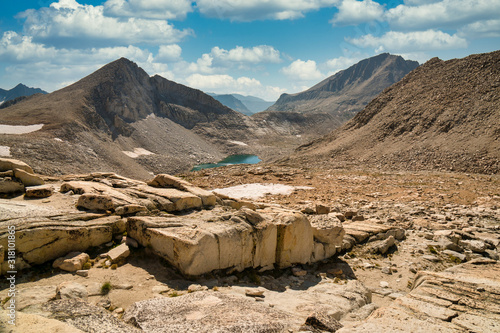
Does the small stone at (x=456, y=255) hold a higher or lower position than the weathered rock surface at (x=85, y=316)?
lower

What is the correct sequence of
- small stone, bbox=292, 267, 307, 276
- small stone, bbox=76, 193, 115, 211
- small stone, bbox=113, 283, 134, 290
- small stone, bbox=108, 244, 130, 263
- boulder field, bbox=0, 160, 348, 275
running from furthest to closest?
small stone, bbox=76, 193, 115, 211
small stone, bbox=292, 267, 307, 276
small stone, bbox=108, 244, 130, 263
boulder field, bbox=0, 160, 348, 275
small stone, bbox=113, 283, 134, 290

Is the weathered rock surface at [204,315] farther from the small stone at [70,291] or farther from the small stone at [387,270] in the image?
the small stone at [387,270]

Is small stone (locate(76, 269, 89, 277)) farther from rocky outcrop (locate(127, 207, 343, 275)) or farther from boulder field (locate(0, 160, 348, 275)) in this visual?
rocky outcrop (locate(127, 207, 343, 275))

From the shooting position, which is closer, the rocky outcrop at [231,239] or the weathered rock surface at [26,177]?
the rocky outcrop at [231,239]

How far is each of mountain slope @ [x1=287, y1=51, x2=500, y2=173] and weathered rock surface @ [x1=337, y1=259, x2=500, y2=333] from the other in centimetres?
3130

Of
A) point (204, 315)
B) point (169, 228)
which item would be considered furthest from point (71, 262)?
point (204, 315)

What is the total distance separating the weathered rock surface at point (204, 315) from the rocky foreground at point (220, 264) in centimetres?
3

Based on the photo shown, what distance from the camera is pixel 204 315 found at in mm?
7133

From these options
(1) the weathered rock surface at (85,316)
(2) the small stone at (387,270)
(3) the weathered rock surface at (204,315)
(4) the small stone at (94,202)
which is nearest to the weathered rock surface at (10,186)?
(4) the small stone at (94,202)

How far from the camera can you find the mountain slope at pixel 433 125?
37.8m

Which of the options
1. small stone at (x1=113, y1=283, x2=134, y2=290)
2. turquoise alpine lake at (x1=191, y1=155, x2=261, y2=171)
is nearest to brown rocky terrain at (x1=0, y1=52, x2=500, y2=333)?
small stone at (x1=113, y1=283, x2=134, y2=290)

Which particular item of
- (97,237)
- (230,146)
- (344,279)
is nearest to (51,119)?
(230,146)

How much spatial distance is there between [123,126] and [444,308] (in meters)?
83.2

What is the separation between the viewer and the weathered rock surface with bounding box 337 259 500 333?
22.8 ft
